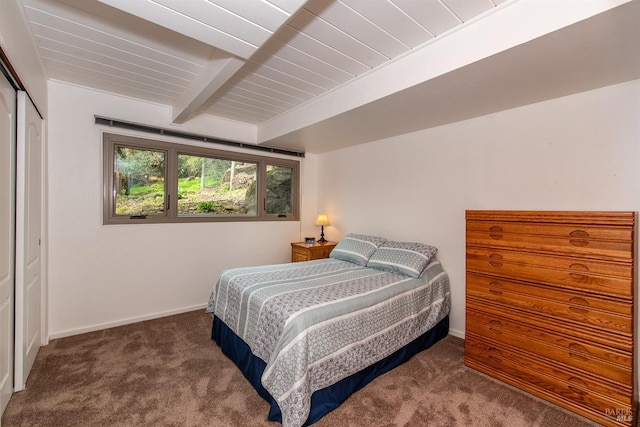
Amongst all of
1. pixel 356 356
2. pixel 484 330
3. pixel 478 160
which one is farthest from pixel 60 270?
pixel 478 160

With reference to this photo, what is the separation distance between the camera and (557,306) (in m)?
1.88

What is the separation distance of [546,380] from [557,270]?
75 cm

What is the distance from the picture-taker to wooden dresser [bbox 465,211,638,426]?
1656 millimetres

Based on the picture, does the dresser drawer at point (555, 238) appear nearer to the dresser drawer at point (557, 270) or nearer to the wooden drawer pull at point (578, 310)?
the dresser drawer at point (557, 270)

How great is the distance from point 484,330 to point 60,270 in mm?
3855

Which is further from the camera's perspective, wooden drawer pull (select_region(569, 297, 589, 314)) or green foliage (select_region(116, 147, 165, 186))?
green foliage (select_region(116, 147, 165, 186))

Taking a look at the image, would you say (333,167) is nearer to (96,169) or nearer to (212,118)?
(212,118)

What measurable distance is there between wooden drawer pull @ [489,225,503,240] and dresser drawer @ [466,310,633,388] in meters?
0.62

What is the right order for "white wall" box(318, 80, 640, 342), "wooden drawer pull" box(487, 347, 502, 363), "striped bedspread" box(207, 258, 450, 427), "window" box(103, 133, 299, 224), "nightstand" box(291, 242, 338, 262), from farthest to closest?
"nightstand" box(291, 242, 338, 262) < "window" box(103, 133, 299, 224) < "wooden drawer pull" box(487, 347, 502, 363) < "white wall" box(318, 80, 640, 342) < "striped bedspread" box(207, 258, 450, 427)

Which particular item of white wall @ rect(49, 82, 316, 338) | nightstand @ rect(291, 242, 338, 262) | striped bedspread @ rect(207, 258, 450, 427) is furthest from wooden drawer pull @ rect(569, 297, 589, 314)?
white wall @ rect(49, 82, 316, 338)

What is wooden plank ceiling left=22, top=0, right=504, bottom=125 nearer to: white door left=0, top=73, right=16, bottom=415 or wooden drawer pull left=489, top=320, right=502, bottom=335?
white door left=0, top=73, right=16, bottom=415

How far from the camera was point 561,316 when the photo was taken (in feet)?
6.11

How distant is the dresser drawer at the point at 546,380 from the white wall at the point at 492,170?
0.62 metres

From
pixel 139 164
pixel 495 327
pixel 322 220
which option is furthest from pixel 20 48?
pixel 495 327
